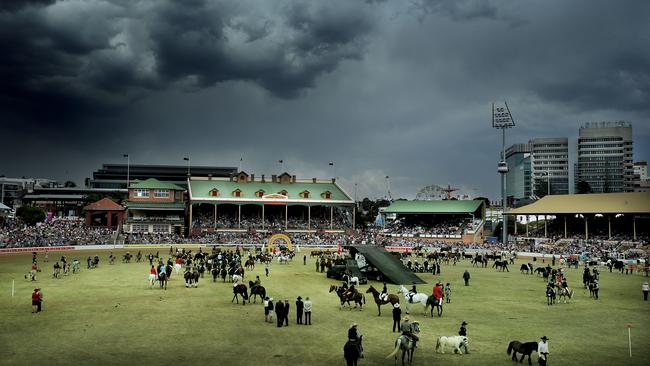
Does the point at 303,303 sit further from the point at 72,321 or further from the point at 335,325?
the point at 72,321

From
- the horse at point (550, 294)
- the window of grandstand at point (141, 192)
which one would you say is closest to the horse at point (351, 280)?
the horse at point (550, 294)

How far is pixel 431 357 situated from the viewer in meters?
18.8

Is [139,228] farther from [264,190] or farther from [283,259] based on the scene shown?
[283,259]

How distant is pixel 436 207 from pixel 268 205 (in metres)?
35.5

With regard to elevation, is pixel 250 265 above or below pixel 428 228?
below

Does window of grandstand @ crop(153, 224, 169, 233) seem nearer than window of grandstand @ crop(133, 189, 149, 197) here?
Yes

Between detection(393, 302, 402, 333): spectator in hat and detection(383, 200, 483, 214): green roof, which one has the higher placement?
detection(383, 200, 483, 214): green roof

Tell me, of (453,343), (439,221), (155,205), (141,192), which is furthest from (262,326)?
(439,221)

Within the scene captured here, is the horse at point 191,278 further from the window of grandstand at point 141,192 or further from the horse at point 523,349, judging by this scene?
the window of grandstand at point 141,192

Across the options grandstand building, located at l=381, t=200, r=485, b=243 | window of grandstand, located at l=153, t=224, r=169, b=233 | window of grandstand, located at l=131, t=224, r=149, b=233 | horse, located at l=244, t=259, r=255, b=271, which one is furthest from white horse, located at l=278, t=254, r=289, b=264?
window of grandstand, located at l=131, t=224, r=149, b=233

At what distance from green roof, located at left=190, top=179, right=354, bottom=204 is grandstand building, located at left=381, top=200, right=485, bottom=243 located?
39.5 ft

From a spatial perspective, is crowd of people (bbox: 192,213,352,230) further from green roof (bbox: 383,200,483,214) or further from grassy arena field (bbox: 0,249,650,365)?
grassy arena field (bbox: 0,249,650,365)

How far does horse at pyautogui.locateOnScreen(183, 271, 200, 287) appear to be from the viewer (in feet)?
118

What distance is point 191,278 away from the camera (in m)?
36.1
